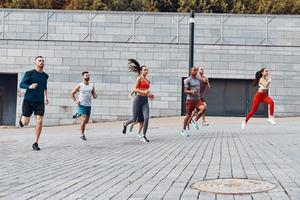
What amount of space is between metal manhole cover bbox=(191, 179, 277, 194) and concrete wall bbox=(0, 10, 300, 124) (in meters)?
17.6

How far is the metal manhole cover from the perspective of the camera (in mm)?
4617

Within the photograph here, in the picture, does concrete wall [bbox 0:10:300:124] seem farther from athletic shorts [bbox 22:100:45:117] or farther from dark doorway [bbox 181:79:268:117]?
athletic shorts [bbox 22:100:45:117]

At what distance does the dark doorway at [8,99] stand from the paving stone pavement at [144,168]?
15.2 m

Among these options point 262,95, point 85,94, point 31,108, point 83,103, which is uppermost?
point 262,95

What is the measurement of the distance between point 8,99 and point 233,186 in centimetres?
2187

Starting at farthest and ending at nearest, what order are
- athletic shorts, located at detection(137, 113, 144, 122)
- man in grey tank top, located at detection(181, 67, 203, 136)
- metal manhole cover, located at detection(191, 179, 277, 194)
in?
man in grey tank top, located at detection(181, 67, 203, 136) → athletic shorts, located at detection(137, 113, 144, 122) → metal manhole cover, located at detection(191, 179, 277, 194)

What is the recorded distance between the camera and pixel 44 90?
968 centimetres

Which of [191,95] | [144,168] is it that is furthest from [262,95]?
[144,168]

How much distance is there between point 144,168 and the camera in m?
6.42

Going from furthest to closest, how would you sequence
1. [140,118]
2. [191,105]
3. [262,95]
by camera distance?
[262,95], [191,105], [140,118]

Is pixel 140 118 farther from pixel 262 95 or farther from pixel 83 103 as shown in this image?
pixel 262 95

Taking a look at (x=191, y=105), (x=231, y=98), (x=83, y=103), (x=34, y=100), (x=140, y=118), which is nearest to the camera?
(x=34, y=100)

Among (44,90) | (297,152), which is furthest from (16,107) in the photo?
(297,152)

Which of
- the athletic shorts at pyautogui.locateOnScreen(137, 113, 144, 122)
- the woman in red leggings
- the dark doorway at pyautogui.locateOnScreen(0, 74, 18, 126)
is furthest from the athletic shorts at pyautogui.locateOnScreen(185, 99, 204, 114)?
the dark doorway at pyautogui.locateOnScreen(0, 74, 18, 126)
